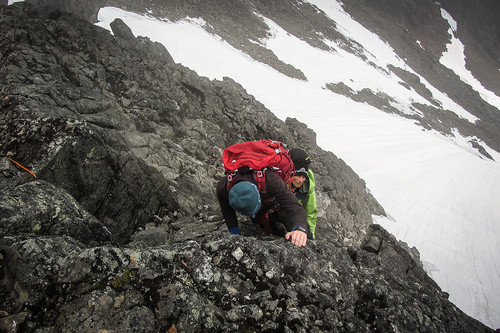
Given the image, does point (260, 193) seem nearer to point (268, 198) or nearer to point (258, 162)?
point (268, 198)

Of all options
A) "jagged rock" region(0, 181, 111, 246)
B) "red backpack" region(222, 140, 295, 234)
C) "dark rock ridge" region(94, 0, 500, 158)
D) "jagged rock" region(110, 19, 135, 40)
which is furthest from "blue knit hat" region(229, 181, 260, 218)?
Result: "dark rock ridge" region(94, 0, 500, 158)

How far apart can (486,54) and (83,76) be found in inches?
5133

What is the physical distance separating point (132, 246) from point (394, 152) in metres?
33.1

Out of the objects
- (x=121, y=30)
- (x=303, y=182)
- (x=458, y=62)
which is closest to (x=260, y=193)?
(x=303, y=182)

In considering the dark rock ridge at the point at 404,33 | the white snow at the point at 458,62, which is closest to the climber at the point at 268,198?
the dark rock ridge at the point at 404,33

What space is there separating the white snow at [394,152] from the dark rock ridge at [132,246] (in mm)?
13963

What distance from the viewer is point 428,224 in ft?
64.1

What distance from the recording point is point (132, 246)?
3453 mm

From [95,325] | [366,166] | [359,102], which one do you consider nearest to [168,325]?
[95,325]

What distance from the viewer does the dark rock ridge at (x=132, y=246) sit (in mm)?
2238

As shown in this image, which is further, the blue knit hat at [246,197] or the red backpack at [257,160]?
the red backpack at [257,160]

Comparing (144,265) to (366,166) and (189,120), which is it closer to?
(189,120)

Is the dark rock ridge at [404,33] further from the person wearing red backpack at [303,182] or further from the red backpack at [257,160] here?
the person wearing red backpack at [303,182]

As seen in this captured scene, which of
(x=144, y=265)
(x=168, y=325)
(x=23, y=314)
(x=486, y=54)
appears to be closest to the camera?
(x=23, y=314)
